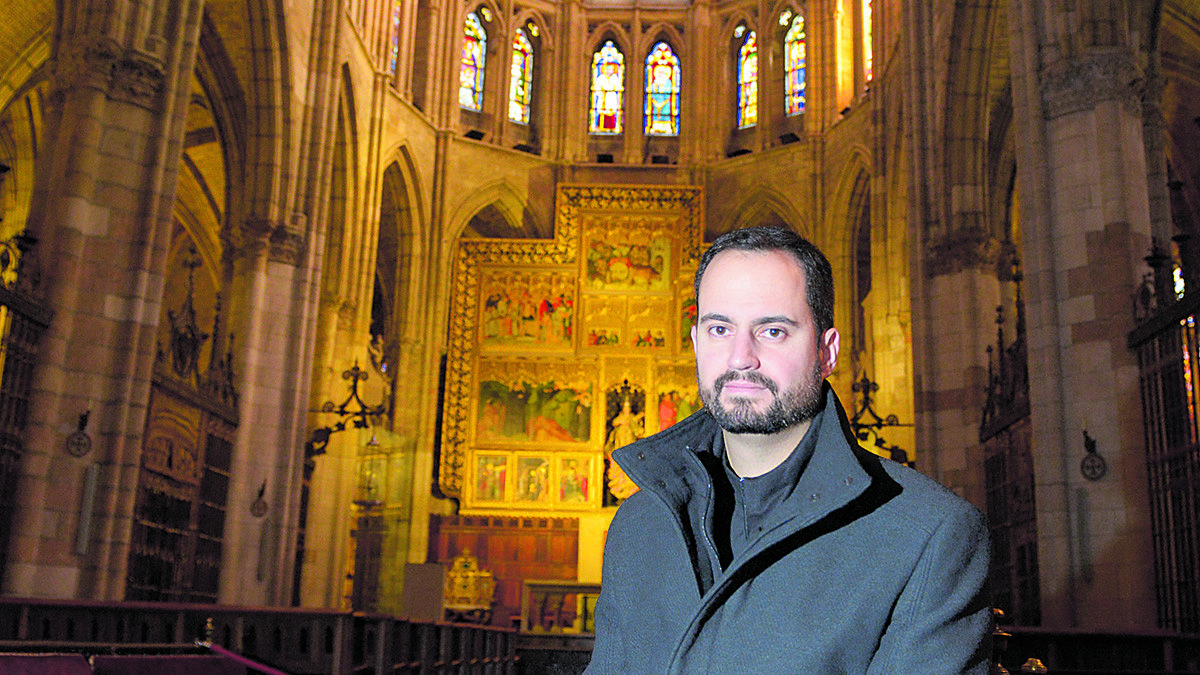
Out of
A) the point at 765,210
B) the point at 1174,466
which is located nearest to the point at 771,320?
the point at 1174,466

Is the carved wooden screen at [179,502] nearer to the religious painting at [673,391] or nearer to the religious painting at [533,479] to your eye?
the religious painting at [533,479]

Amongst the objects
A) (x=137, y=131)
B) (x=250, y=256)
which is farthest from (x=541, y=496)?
(x=137, y=131)

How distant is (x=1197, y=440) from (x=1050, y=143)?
11.3 feet

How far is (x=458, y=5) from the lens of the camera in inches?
1006

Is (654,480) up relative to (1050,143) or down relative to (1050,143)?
down

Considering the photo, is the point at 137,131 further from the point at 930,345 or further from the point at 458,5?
the point at 458,5

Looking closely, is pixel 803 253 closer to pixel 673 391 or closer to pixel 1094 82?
pixel 1094 82

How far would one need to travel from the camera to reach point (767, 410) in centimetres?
168

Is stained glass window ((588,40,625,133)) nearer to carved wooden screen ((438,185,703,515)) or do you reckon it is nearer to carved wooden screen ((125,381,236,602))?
carved wooden screen ((438,185,703,515))

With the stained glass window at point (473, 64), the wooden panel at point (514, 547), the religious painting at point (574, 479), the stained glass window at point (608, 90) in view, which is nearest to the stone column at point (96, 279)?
the religious painting at point (574, 479)

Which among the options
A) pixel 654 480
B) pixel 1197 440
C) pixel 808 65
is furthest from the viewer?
pixel 808 65

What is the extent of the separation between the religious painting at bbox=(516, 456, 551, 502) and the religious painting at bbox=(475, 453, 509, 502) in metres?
0.30

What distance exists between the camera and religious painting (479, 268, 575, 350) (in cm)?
2261

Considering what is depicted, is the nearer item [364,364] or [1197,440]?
[1197,440]
